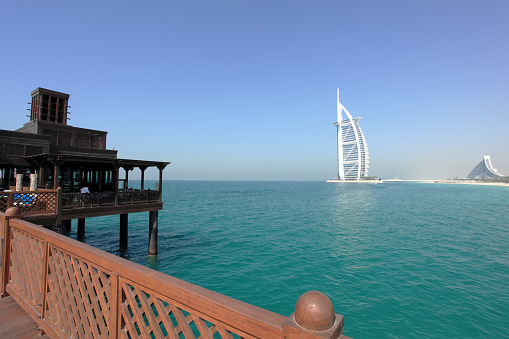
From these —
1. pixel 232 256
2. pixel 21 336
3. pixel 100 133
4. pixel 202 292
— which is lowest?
pixel 232 256

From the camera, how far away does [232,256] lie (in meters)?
17.9

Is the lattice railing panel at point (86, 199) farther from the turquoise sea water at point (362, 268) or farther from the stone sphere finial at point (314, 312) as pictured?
the stone sphere finial at point (314, 312)

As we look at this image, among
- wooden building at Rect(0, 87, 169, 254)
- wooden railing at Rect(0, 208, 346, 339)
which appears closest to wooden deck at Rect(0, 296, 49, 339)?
wooden railing at Rect(0, 208, 346, 339)

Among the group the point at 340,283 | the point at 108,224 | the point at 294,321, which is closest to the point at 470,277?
the point at 340,283

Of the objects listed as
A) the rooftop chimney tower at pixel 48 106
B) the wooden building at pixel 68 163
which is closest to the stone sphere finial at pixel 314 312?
the wooden building at pixel 68 163

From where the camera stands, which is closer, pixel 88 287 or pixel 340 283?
pixel 88 287

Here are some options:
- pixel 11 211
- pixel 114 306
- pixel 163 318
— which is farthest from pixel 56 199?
pixel 163 318

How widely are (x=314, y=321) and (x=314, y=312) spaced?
1.8 inches

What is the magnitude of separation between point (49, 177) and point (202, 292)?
73.7 ft

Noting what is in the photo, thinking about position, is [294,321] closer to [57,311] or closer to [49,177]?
[57,311]

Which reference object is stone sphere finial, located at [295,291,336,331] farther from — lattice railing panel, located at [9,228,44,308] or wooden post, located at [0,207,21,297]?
wooden post, located at [0,207,21,297]

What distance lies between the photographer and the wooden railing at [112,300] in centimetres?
158

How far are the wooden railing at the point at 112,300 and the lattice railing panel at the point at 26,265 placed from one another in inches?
0.6

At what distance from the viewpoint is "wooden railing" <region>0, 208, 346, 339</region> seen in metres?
1.58
